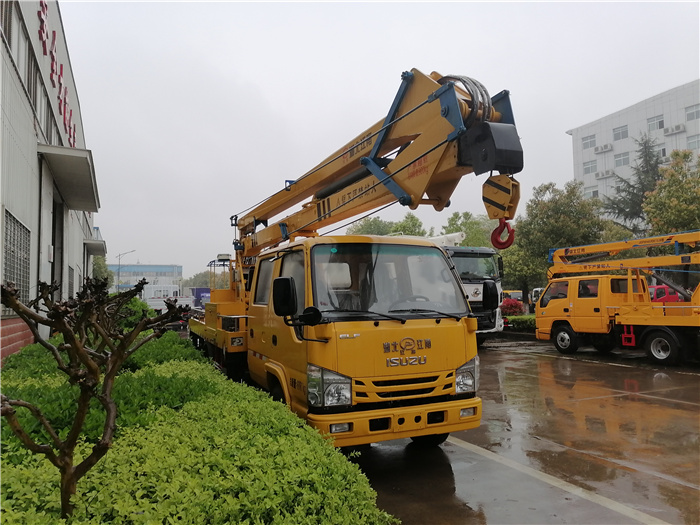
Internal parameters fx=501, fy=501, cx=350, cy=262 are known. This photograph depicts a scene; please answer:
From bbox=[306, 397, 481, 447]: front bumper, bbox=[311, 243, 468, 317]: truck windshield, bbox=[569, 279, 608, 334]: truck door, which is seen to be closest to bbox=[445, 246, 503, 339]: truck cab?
bbox=[569, 279, 608, 334]: truck door

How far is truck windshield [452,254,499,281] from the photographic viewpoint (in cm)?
1376

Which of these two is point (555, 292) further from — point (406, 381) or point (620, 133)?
point (620, 133)

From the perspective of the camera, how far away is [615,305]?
460 inches

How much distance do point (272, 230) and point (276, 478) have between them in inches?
218

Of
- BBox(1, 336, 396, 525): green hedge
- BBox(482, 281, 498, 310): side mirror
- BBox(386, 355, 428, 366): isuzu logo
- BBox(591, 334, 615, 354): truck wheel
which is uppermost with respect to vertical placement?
BBox(482, 281, 498, 310): side mirror

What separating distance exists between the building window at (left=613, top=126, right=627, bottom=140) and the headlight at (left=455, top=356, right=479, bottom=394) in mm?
55124

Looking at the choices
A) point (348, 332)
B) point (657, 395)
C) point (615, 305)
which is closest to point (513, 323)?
point (615, 305)

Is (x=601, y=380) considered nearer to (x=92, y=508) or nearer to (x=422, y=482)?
(x=422, y=482)

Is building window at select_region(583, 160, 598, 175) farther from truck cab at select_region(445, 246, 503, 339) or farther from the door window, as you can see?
the door window

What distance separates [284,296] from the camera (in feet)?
14.0

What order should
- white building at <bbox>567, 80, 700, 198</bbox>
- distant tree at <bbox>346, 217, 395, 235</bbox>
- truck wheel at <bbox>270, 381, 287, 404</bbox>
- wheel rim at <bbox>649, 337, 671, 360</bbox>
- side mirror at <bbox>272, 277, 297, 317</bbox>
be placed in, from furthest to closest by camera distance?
1. distant tree at <bbox>346, 217, 395, 235</bbox>
2. white building at <bbox>567, 80, 700, 198</bbox>
3. wheel rim at <bbox>649, 337, 671, 360</bbox>
4. truck wheel at <bbox>270, 381, 287, 404</bbox>
5. side mirror at <bbox>272, 277, 297, 317</bbox>

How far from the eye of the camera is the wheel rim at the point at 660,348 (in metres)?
10.6

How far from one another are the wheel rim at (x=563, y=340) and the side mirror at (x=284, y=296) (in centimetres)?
1041

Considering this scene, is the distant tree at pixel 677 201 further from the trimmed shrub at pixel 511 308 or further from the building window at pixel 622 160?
the building window at pixel 622 160
